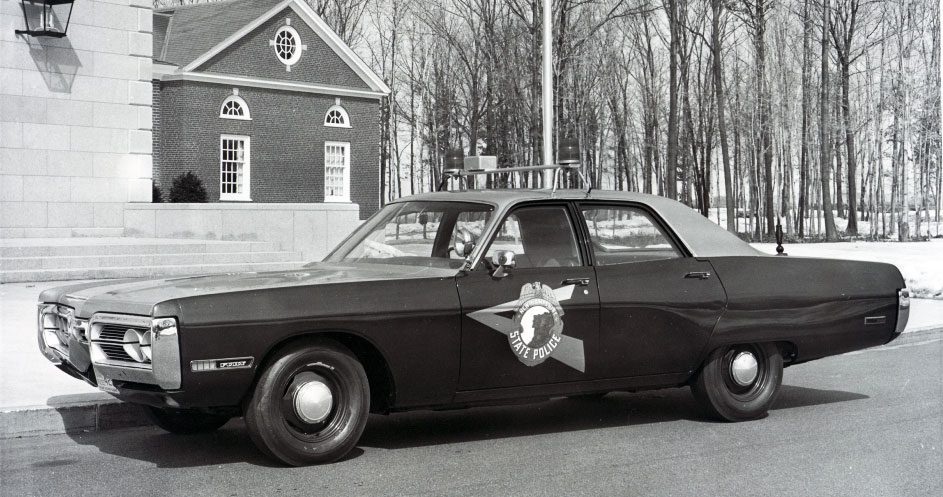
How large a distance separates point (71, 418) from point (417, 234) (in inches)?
100

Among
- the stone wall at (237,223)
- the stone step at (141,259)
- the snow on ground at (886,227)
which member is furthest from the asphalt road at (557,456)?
the snow on ground at (886,227)

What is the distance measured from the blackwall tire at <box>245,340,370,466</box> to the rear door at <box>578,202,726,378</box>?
1.67 meters

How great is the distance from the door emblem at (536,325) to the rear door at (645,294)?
257 mm

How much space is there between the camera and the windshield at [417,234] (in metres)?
6.46

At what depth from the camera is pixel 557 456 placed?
19.7 feet

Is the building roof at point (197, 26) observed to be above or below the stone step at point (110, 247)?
above

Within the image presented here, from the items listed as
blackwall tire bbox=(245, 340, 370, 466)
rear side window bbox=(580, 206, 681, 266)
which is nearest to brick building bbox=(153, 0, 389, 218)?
rear side window bbox=(580, 206, 681, 266)

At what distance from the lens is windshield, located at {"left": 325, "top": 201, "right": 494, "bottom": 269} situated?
21.2 feet

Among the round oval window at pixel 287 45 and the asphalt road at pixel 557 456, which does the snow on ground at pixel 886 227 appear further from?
the asphalt road at pixel 557 456

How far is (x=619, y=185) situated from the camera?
213ft

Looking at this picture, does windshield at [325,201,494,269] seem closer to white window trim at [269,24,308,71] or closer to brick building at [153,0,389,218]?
brick building at [153,0,389,218]

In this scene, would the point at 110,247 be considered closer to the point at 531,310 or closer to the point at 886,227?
the point at 531,310

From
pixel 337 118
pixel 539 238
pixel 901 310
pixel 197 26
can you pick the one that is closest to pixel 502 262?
pixel 539 238

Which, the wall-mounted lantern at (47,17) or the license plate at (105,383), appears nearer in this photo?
the license plate at (105,383)
